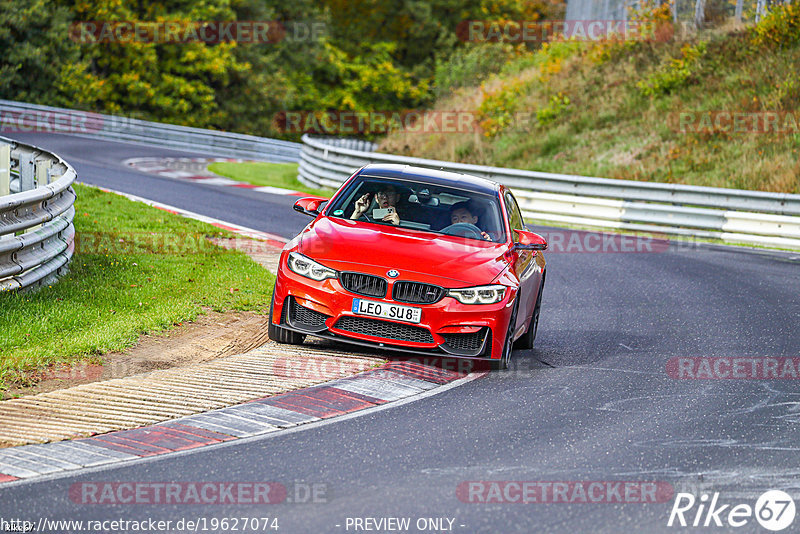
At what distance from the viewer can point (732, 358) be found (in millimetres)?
9805

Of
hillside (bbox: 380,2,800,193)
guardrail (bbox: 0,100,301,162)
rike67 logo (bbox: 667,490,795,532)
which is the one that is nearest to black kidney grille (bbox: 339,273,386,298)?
rike67 logo (bbox: 667,490,795,532)

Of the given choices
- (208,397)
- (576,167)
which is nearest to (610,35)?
(576,167)

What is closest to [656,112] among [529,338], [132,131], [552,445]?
[132,131]

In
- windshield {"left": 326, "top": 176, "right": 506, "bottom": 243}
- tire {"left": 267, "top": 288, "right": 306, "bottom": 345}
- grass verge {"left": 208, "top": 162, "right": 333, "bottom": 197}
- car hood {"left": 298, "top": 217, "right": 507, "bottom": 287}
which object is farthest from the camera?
grass verge {"left": 208, "top": 162, "right": 333, "bottom": 197}

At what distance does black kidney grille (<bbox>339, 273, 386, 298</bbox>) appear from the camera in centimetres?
847

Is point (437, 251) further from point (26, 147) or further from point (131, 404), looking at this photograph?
point (26, 147)

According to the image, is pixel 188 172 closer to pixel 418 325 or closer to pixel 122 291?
pixel 122 291

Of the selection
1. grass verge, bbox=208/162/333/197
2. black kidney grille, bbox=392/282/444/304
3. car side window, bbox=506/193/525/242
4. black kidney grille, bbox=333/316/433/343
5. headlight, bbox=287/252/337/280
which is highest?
car side window, bbox=506/193/525/242

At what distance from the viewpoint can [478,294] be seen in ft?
28.0

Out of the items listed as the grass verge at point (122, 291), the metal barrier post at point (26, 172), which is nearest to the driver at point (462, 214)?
the grass verge at point (122, 291)

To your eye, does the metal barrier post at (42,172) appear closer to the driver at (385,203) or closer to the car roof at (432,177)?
the car roof at (432,177)

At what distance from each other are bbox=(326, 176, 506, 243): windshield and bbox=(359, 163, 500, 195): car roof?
6cm

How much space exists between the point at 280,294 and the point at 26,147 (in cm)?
906

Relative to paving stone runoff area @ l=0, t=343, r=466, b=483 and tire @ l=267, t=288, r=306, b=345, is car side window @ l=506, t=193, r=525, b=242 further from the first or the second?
tire @ l=267, t=288, r=306, b=345
